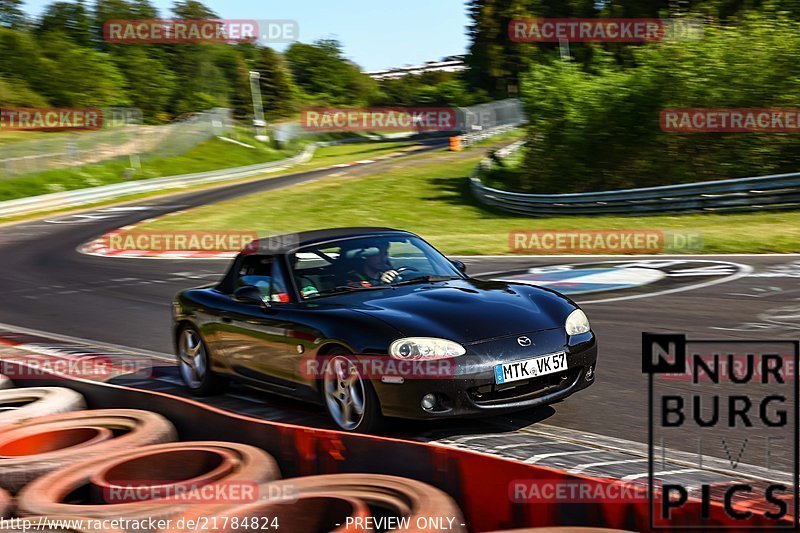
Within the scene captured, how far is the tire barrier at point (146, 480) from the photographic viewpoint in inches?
169

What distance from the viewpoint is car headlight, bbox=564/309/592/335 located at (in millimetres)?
6469

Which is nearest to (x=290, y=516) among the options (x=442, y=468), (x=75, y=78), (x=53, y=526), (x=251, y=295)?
(x=442, y=468)

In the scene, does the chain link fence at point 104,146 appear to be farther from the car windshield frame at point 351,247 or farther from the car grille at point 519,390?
the car grille at point 519,390

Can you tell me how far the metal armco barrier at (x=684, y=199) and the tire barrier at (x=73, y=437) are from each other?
16665 millimetres

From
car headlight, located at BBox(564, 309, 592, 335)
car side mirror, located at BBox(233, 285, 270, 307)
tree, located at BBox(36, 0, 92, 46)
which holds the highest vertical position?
tree, located at BBox(36, 0, 92, 46)

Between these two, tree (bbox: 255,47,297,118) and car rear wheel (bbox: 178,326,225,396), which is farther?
tree (bbox: 255,47,297,118)

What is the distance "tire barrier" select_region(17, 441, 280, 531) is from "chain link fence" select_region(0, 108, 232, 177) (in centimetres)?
3732

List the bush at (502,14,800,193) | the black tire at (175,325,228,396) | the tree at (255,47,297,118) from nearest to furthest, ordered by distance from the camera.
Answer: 1. the black tire at (175,325,228,396)
2. the bush at (502,14,800,193)
3. the tree at (255,47,297,118)

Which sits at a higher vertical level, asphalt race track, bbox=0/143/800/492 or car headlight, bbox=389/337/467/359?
car headlight, bbox=389/337/467/359

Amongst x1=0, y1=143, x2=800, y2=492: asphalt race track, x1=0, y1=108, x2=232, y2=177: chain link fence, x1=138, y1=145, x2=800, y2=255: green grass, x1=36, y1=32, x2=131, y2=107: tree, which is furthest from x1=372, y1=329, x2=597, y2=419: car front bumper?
x1=36, y1=32, x2=131, y2=107: tree

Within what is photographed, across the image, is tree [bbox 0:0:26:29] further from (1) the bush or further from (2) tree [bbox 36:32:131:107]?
(1) the bush

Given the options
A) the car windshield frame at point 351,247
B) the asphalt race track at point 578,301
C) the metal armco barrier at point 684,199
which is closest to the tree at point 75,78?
the asphalt race track at point 578,301

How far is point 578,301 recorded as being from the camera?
11391 mm

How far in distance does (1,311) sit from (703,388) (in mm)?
11258
